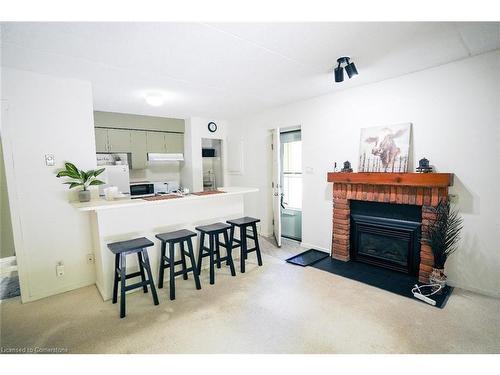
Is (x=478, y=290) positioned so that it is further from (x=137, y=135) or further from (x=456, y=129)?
(x=137, y=135)

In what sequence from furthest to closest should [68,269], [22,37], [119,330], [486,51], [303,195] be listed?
[303,195] < [68,269] < [486,51] < [119,330] < [22,37]

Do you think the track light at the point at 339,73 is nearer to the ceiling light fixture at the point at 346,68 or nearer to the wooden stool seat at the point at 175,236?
the ceiling light fixture at the point at 346,68

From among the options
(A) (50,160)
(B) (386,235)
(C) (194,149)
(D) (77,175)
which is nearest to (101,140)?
(C) (194,149)

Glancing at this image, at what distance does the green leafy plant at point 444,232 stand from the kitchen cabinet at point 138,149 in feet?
15.8

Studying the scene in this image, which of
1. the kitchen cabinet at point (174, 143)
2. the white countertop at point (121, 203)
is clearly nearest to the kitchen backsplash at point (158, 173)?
the kitchen cabinet at point (174, 143)

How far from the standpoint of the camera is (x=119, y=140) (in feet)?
15.1

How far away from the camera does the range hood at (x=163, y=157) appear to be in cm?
493

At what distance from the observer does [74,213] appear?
2.83 meters

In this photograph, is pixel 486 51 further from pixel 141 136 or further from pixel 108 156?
pixel 108 156

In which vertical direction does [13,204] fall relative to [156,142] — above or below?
below

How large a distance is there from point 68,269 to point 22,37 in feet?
7.67

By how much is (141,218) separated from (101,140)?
250 centimetres

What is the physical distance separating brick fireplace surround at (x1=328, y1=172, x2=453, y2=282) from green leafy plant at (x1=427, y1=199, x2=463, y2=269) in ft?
0.28
